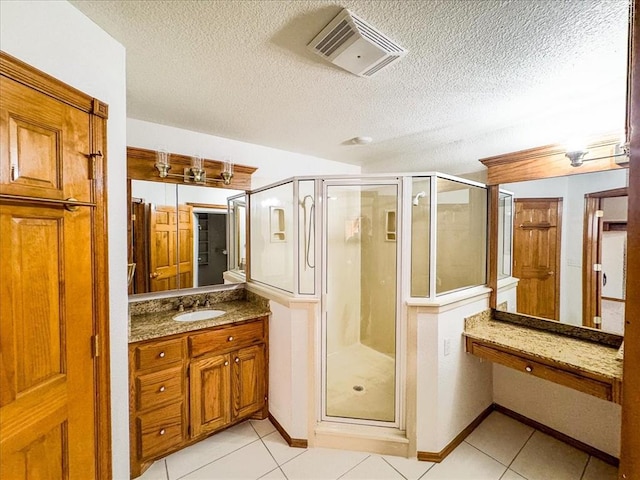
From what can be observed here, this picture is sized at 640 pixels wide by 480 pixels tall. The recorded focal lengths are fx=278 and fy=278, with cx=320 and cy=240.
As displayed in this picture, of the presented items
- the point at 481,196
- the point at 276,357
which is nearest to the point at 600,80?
the point at 481,196

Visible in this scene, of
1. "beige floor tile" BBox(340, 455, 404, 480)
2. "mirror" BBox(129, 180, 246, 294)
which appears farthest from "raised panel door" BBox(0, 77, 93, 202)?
"beige floor tile" BBox(340, 455, 404, 480)

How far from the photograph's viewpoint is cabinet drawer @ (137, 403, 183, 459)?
1.76 meters

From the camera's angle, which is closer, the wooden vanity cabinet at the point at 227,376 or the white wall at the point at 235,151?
the wooden vanity cabinet at the point at 227,376

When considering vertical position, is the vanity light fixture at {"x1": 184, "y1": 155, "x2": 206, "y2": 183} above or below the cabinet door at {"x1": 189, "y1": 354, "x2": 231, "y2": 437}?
above

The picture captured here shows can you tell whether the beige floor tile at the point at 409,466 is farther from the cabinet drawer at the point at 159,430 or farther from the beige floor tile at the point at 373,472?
the cabinet drawer at the point at 159,430

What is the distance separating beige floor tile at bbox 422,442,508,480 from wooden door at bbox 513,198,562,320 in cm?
112

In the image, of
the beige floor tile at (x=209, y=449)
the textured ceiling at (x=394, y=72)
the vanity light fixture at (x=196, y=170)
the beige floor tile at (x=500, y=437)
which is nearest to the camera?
the textured ceiling at (x=394, y=72)

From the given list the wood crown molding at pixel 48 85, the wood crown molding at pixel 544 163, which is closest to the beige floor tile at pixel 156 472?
the wood crown molding at pixel 48 85

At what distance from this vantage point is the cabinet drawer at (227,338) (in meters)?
1.97

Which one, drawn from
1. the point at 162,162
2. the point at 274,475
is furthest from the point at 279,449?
the point at 162,162

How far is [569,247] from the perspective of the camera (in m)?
2.02

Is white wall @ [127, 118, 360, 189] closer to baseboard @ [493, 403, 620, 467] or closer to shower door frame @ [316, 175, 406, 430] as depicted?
shower door frame @ [316, 175, 406, 430]

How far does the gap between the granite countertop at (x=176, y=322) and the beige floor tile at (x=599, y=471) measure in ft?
7.97

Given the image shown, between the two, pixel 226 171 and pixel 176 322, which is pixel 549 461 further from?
pixel 226 171
